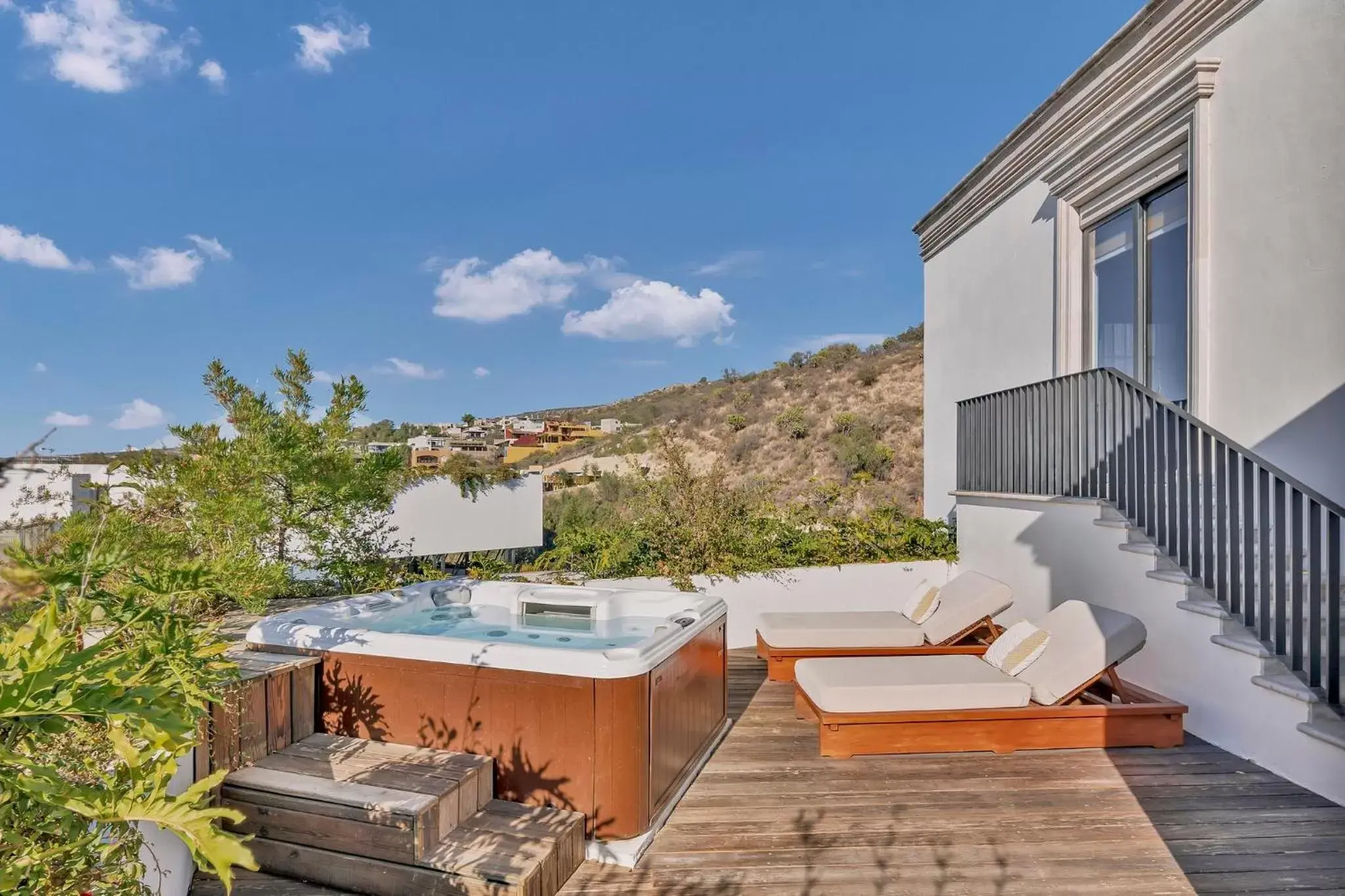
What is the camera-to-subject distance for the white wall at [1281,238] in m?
4.10

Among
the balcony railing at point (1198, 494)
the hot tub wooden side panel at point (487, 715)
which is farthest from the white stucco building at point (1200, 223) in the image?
the hot tub wooden side panel at point (487, 715)

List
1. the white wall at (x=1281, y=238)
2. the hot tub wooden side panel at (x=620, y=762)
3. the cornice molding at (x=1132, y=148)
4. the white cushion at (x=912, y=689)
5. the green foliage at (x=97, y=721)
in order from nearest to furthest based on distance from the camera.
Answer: the green foliage at (x=97, y=721) → the hot tub wooden side panel at (x=620, y=762) → the white cushion at (x=912, y=689) → the white wall at (x=1281, y=238) → the cornice molding at (x=1132, y=148)

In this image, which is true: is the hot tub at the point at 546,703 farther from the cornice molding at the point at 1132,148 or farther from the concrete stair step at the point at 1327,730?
the cornice molding at the point at 1132,148

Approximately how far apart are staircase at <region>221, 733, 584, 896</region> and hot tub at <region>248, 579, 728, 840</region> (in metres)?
0.16

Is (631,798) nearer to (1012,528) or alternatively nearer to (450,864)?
(450,864)

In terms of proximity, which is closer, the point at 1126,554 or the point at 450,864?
the point at 450,864

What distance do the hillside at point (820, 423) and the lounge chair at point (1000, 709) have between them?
7.34 meters

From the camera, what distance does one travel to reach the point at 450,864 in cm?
252

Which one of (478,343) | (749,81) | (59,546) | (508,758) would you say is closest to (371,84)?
(749,81)

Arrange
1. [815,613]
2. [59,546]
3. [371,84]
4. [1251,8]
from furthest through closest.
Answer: [371,84] → [815,613] → [1251,8] → [59,546]

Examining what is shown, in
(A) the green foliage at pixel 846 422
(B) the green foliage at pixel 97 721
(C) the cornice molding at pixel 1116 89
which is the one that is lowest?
(B) the green foliage at pixel 97 721

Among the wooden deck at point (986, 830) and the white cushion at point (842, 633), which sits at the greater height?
the white cushion at point (842, 633)

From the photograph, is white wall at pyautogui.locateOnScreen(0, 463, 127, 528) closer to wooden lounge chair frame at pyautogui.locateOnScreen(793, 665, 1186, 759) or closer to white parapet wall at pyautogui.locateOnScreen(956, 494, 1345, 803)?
wooden lounge chair frame at pyautogui.locateOnScreen(793, 665, 1186, 759)

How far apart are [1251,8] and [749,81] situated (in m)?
8.04
